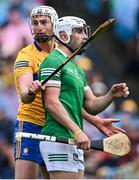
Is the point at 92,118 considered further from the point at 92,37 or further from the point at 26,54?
the point at 92,37

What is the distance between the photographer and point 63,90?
8586mm

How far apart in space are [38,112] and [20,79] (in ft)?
1.32

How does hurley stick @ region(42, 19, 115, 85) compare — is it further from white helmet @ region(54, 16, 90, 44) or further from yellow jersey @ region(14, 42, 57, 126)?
yellow jersey @ region(14, 42, 57, 126)

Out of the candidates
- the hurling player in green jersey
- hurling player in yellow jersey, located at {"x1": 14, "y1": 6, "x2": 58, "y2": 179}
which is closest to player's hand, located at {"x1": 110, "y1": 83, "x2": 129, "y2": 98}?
the hurling player in green jersey

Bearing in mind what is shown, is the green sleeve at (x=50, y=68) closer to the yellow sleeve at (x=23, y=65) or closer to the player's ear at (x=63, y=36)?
the player's ear at (x=63, y=36)

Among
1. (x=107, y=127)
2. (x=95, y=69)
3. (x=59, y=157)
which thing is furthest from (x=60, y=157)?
(x=95, y=69)

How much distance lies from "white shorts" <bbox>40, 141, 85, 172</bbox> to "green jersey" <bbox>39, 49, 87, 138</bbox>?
0.10 m

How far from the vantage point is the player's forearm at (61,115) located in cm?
830

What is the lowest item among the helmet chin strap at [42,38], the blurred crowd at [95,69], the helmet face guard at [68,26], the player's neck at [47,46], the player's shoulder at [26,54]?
the blurred crowd at [95,69]

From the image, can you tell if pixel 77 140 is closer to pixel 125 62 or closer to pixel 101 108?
pixel 101 108

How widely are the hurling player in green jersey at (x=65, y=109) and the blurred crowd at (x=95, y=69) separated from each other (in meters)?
4.02

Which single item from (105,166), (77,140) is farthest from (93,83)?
(77,140)

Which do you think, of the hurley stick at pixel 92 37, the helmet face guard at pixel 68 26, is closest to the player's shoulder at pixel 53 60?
the hurley stick at pixel 92 37

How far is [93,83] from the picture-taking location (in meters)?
15.0
